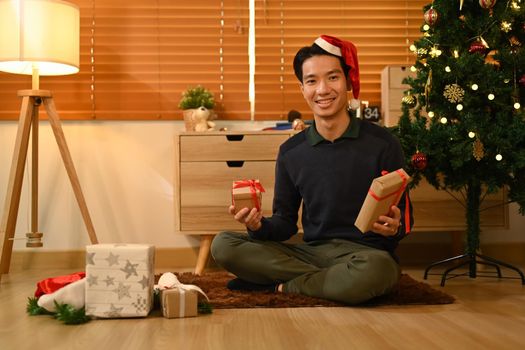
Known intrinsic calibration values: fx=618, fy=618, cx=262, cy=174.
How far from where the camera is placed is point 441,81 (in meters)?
2.57

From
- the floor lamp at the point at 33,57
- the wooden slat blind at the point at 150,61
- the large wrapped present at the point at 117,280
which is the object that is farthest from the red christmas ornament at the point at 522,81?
the floor lamp at the point at 33,57

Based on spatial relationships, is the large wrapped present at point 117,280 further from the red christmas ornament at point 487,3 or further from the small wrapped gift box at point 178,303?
the red christmas ornament at point 487,3

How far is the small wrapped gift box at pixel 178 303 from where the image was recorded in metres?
1.79

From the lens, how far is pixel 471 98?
→ 2504 mm

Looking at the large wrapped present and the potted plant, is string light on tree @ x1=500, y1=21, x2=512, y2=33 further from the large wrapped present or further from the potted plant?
the large wrapped present

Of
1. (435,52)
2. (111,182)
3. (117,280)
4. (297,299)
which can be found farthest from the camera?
(111,182)

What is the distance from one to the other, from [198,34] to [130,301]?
6.32 feet

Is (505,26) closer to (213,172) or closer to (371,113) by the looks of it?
(371,113)

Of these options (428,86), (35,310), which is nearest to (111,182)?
(35,310)

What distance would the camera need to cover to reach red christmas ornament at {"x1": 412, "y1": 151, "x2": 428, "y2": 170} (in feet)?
8.25

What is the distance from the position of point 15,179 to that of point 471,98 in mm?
2045

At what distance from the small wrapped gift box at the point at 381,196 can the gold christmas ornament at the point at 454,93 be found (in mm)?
841

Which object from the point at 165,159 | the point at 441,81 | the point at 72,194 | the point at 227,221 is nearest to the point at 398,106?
the point at 441,81

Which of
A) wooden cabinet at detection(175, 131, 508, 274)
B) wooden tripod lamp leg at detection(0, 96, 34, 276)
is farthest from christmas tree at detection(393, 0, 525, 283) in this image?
wooden tripod lamp leg at detection(0, 96, 34, 276)
